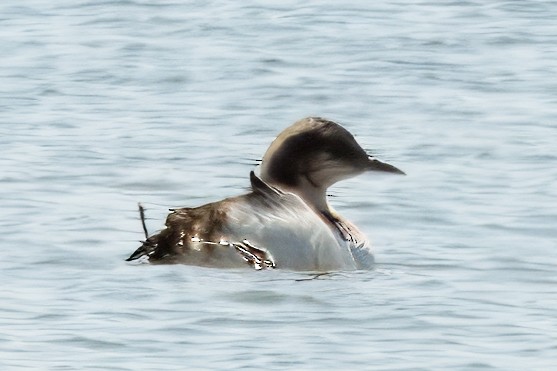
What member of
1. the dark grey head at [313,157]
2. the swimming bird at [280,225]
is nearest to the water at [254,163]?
the swimming bird at [280,225]

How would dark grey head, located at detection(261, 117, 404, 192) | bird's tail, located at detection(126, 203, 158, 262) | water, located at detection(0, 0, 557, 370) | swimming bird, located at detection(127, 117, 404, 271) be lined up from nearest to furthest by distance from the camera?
water, located at detection(0, 0, 557, 370) → swimming bird, located at detection(127, 117, 404, 271) → bird's tail, located at detection(126, 203, 158, 262) → dark grey head, located at detection(261, 117, 404, 192)

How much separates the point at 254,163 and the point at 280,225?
3.58 m

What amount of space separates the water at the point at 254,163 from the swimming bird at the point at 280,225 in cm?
11

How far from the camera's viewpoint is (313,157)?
38.6 feet

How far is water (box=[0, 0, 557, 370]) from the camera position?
9305 mm

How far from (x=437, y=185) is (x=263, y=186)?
2773 millimetres

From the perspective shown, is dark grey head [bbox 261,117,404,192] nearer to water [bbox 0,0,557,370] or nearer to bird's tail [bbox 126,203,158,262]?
water [bbox 0,0,557,370]

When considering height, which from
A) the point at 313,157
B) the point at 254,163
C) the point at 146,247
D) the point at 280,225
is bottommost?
the point at 254,163

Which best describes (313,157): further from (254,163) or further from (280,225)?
(254,163)

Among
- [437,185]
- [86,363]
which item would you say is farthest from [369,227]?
[86,363]

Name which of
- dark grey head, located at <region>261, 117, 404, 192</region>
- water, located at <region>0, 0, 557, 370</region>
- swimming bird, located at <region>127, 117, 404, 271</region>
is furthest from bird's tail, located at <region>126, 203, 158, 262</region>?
dark grey head, located at <region>261, 117, 404, 192</region>

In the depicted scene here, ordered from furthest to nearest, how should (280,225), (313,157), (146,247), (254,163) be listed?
1. (254,163)
2. (313,157)
3. (146,247)
4. (280,225)

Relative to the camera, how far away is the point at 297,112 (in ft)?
53.9

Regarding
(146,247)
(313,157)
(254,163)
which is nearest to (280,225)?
(146,247)
